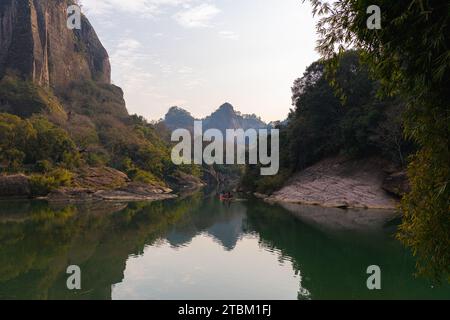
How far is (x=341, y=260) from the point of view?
17359 millimetres

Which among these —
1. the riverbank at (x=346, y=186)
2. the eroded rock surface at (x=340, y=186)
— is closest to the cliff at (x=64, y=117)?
the eroded rock surface at (x=340, y=186)

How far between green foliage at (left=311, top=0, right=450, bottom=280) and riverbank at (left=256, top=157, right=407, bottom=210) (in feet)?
87.3

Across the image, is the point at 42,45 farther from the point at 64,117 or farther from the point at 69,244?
the point at 69,244

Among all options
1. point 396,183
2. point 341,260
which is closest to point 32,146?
point 396,183

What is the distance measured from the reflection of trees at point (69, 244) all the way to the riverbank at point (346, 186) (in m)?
12.2

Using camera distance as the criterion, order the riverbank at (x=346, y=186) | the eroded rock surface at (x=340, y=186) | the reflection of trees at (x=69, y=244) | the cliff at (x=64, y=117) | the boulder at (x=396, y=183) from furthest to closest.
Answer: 1. the cliff at (x=64, y=117)
2. the eroded rock surface at (x=340, y=186)
3. the riverbank at (x=346, y=186)
4. the boulder at (x=396, y=183)
5. the reflection of trees at (x=69, y=244)

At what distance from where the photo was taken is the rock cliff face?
80.8 metres

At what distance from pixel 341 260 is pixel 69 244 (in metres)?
12.7

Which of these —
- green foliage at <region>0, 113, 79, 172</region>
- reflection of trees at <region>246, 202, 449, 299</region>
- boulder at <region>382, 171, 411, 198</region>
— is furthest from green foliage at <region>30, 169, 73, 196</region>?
boulder at <region>382, 171, 411, 198</region>

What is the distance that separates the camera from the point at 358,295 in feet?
40.5

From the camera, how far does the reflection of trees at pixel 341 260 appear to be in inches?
507

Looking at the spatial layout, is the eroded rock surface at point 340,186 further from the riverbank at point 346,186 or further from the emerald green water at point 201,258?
the emerald green water at point 201,258
